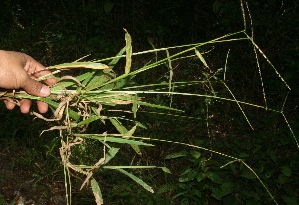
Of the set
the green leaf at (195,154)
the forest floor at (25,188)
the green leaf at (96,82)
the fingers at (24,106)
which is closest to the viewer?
the green leaf at (96,82)

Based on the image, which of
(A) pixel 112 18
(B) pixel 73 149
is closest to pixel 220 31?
(A) pixel 112 18

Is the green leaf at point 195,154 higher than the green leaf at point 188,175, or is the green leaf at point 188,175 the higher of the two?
the green leaf at point 195,154

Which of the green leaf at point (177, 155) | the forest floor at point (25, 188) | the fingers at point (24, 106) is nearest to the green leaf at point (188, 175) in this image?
the green leaf at point (177, 155)

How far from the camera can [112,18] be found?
4082 millimetres

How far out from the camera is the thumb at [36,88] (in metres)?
1.30

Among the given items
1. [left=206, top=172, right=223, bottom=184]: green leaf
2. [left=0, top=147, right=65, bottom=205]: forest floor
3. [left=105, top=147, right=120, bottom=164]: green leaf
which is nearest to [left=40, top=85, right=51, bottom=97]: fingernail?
[left=105, top=147, right=120, bottom=164]: green leaf

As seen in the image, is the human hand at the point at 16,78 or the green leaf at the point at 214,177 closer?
the human hand at the point at 16,78

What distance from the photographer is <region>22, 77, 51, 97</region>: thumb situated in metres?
1.30

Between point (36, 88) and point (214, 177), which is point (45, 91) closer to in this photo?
point (36, 88)

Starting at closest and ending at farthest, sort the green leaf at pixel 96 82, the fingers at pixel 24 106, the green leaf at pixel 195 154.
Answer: the green leaf at pixel 96 82
the fingers at pixel 24 106
the green leaf at pixel 195 154

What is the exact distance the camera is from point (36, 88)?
4.32ft

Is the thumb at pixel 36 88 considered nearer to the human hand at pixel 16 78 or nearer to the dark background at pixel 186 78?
the human hand at pixel 16 78

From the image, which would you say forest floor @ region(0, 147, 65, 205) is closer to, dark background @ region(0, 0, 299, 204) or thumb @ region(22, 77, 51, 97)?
dark background @ region(0, 0, 299, 204)

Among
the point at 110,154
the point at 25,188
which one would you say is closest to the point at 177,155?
the point at 25,188
